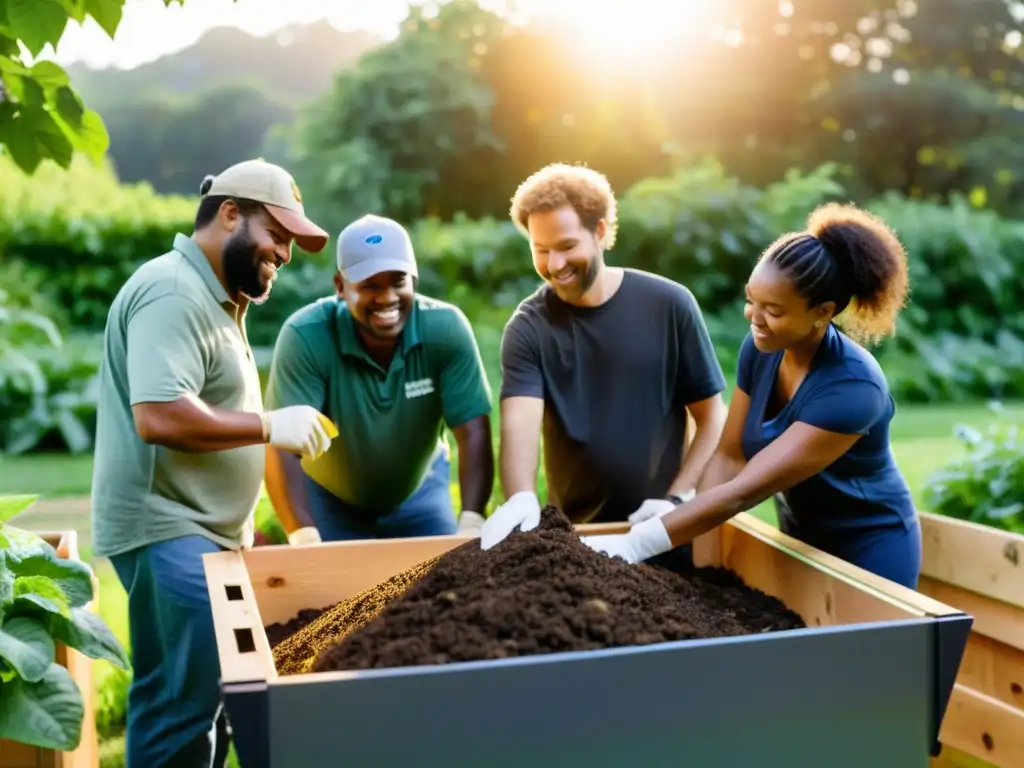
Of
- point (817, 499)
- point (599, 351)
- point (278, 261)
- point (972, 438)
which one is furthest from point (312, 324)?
point (972, 438)

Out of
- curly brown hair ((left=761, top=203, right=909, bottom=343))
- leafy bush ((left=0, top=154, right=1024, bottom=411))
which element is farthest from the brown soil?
leafy bush ((left=0, top=154, right=1024, bottom=411))

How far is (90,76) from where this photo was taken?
655 inches

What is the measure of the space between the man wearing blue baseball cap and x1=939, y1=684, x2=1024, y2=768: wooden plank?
130 cm

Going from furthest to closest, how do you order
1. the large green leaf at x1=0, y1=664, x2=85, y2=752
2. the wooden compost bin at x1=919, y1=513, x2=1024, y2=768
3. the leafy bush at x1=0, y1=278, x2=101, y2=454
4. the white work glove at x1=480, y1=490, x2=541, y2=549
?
1. the leafy bush at x1=0, y1=278, x2=101, y2=454
2. the wooden compost bin at x1=919, y1=513, x2=1024, y2=768
3. the white work glove at x1=480, y1=490, x2=541, y2=549
4. the large green leaf at x1=0, y1=664, x2=85, y2=752

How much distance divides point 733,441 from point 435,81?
10.9 meters

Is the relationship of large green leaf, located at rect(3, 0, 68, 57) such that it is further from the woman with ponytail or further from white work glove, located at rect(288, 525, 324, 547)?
the woman with ponytail

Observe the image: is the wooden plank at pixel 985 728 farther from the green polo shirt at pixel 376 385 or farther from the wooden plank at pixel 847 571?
the green polo shirt at pixel 376 385

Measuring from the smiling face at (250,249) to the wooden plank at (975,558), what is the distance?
184 centimetres

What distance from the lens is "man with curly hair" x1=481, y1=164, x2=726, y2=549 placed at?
9.05 feet

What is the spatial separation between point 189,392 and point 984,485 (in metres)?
2.73

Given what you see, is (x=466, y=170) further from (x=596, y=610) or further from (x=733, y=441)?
(x=596, y=610)

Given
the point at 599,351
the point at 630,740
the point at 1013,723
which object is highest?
the point at 599,351

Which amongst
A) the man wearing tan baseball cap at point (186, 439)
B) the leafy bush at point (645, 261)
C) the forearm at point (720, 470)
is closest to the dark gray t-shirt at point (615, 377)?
the forearm at point (720, 470)

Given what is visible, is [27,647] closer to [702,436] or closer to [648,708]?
[648,708]
